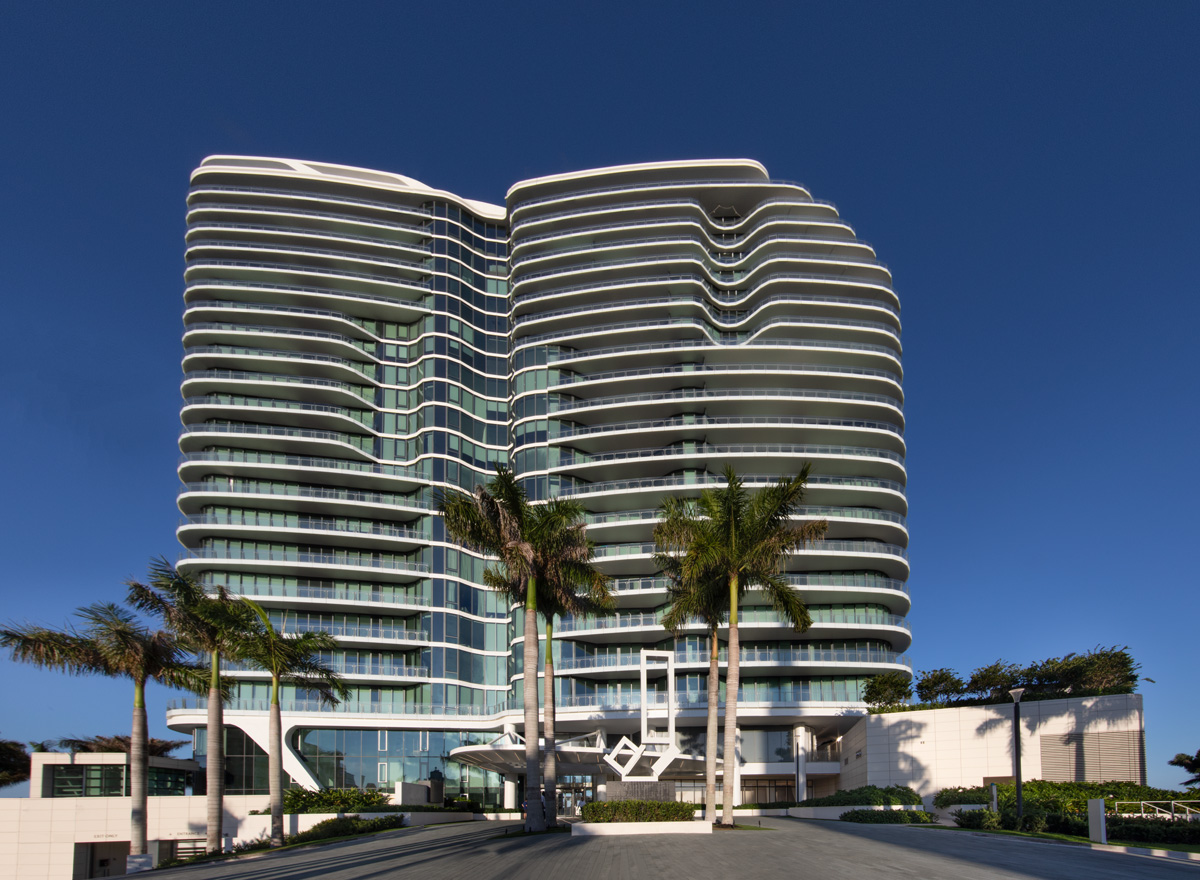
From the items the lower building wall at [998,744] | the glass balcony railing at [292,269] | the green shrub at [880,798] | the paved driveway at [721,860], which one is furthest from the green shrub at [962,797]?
the glass balcony railing at [292,269]

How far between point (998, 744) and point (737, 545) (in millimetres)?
26899

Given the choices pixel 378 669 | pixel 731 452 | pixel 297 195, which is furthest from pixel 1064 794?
pixel 297 195

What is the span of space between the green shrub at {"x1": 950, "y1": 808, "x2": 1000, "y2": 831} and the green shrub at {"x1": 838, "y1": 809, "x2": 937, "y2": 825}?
222 inches

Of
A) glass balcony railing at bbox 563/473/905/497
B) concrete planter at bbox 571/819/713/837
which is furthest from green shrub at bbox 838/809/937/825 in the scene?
glass balcony railing at bbox 563/473/905/497

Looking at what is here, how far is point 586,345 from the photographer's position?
79125 mm

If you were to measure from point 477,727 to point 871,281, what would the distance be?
144ft

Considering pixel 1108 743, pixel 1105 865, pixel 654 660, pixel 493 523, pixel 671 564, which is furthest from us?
pixel 654 660

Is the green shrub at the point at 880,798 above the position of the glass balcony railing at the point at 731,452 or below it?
below

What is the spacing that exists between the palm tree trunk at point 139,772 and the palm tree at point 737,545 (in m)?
20.7

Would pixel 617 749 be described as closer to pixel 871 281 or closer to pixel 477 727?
pixel 477 727

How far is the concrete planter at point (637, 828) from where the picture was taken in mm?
33938

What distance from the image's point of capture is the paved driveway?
69.9 ft

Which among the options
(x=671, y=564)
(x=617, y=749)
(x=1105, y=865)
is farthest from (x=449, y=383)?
(x=1105, y=865)

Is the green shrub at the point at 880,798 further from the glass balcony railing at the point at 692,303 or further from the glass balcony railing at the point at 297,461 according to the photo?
the glass balcony railing at the point at 297,461
